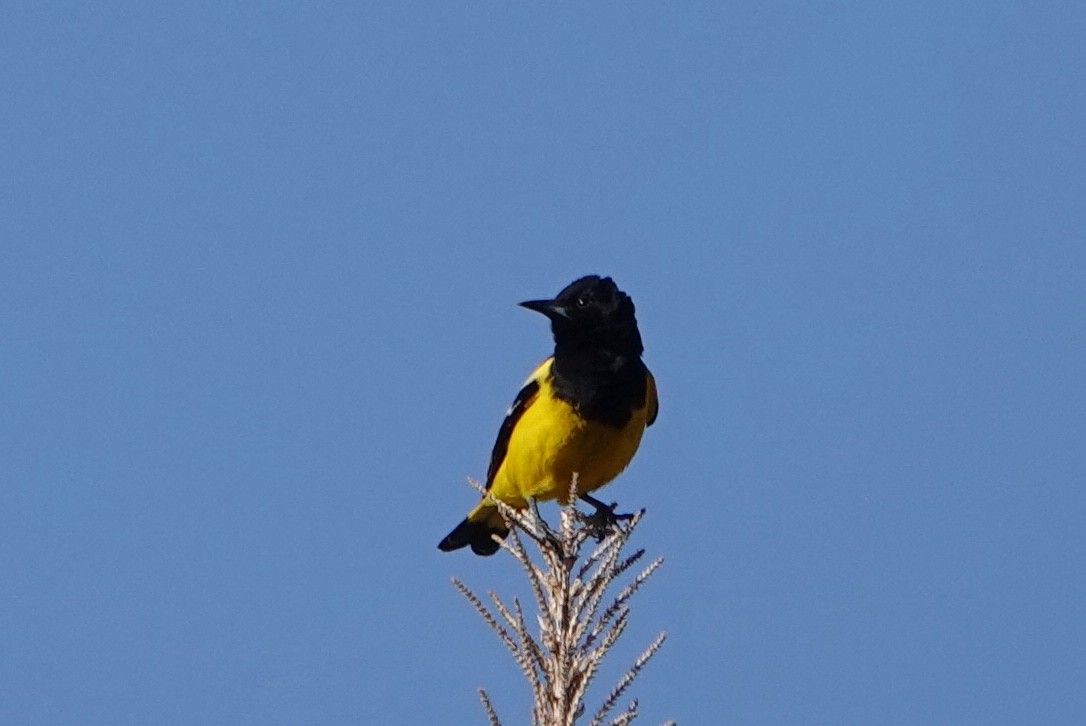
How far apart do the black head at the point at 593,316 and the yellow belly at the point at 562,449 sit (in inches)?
16.8

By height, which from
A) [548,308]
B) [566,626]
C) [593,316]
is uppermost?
[548,308]

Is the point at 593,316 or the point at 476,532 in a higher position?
the point at 593,316

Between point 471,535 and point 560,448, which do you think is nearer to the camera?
point 560,448

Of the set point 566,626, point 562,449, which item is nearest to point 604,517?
point 562,449

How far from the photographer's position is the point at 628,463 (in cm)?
745

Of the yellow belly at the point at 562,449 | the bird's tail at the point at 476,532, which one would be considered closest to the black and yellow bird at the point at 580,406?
the yellow belly at the point at 562,449

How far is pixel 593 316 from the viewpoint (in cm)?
768

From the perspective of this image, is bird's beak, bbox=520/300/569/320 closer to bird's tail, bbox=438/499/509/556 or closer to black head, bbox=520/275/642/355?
black head, bbox=520/275/642/355

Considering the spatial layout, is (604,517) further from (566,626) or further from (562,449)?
(566,626)

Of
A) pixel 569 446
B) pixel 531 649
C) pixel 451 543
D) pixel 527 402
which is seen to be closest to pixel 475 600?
pixel 531 649

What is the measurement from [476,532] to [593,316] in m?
1.60

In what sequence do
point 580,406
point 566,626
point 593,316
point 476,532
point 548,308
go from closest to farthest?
point 566,626, point 580,406, point 593,316, point 548,308, point 476,532

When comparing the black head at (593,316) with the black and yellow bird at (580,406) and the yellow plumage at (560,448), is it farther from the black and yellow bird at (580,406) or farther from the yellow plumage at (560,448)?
the yellow plumage at (560,448)

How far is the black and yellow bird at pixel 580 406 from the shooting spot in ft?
23.4
